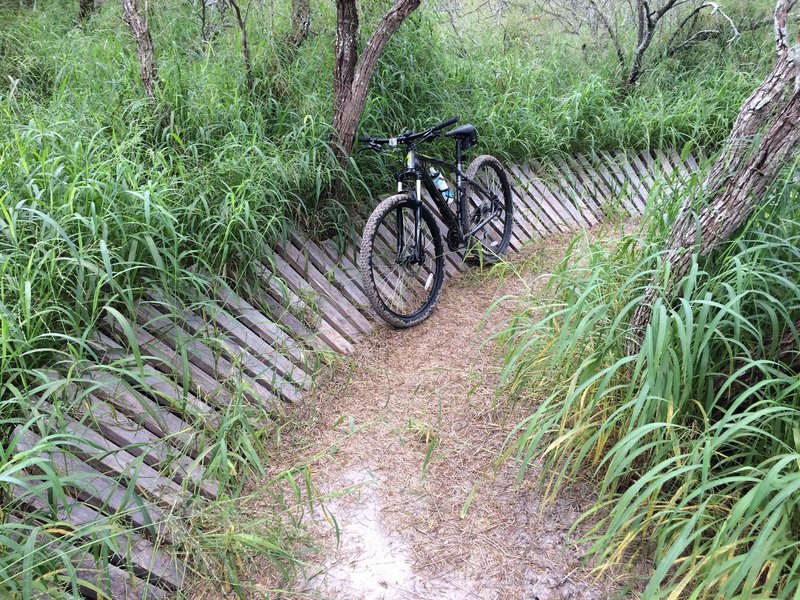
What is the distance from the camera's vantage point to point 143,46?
385 centimetres

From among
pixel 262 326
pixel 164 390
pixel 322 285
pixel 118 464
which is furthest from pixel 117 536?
pixel 322 285

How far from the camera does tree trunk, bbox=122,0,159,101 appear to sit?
373 centimetres

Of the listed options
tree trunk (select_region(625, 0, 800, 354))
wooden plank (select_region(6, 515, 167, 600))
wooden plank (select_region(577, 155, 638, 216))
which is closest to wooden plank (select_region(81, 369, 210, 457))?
wooden plank (select_region(6, 515, 167, 600))

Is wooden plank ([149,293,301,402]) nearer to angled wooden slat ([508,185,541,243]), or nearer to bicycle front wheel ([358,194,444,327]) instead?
bicycle front wheel ([358,194,444,327])

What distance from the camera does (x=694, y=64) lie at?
23.4ft

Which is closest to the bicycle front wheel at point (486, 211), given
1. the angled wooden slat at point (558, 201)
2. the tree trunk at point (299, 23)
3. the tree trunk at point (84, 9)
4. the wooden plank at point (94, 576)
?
the angled wooden slat at point (558, 201)

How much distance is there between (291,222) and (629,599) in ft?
9.32

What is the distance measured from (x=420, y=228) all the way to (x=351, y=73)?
1251mm

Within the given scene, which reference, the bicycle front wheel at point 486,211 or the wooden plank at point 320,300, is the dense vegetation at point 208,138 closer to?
the wooden plank at point 320,300

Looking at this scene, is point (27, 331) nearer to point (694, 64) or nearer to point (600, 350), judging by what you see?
point (600, 350)

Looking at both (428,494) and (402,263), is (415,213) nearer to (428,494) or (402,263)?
(402,263)

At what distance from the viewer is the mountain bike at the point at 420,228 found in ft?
12.8

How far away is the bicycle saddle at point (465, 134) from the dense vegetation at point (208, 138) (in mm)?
565

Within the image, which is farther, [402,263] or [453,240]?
[453,240]
